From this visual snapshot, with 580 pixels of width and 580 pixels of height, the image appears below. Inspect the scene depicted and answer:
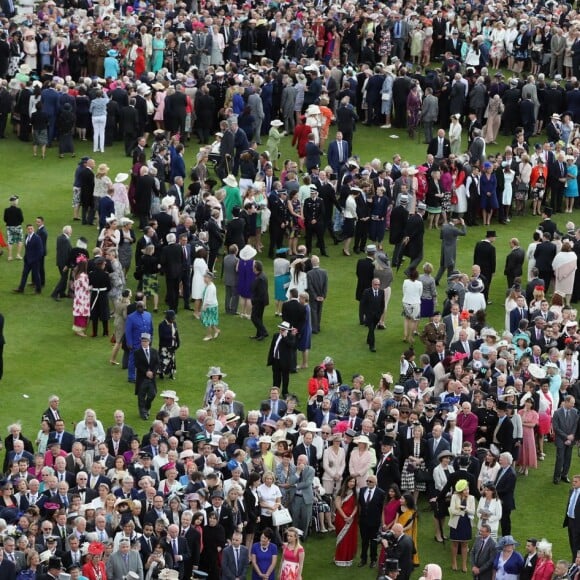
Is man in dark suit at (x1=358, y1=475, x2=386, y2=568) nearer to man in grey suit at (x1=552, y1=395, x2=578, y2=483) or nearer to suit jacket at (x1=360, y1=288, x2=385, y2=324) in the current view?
man in grey suit at (x1=552, y1=395, x2=578, y2=483)

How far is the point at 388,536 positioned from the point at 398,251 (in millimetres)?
11700

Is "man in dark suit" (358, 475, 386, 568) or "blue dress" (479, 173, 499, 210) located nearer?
"man in dark suit" (358, 475, 386, 568)

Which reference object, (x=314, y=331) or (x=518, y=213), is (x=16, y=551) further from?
(x=518, y=213)

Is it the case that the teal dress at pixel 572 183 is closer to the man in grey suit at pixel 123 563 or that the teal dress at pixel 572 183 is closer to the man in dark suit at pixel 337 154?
the man in dark suit at pixel 337 154

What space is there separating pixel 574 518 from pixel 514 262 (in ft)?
31.5

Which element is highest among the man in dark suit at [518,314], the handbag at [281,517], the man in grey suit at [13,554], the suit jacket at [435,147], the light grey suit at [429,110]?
the light grey suit at [429,110]

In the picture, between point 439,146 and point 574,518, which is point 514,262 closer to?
point 439,146

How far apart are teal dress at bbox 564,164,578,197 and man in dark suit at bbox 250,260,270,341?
9750mm

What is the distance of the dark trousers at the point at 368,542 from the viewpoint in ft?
81.6

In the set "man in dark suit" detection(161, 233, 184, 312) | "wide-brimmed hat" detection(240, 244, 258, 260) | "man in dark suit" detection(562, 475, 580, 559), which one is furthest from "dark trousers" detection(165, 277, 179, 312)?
"man in dark suit" detection(562, 475, 580, 559)

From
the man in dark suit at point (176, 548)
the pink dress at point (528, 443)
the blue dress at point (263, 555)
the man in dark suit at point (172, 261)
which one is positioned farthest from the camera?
the man in dark suit at point (172, 261)

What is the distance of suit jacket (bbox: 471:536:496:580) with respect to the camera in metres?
23.7

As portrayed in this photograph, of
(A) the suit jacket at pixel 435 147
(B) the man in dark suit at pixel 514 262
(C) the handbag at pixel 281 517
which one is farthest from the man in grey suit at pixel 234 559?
(A) the suit jacket at pixel 435 147

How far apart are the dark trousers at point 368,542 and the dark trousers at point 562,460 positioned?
383 cm
